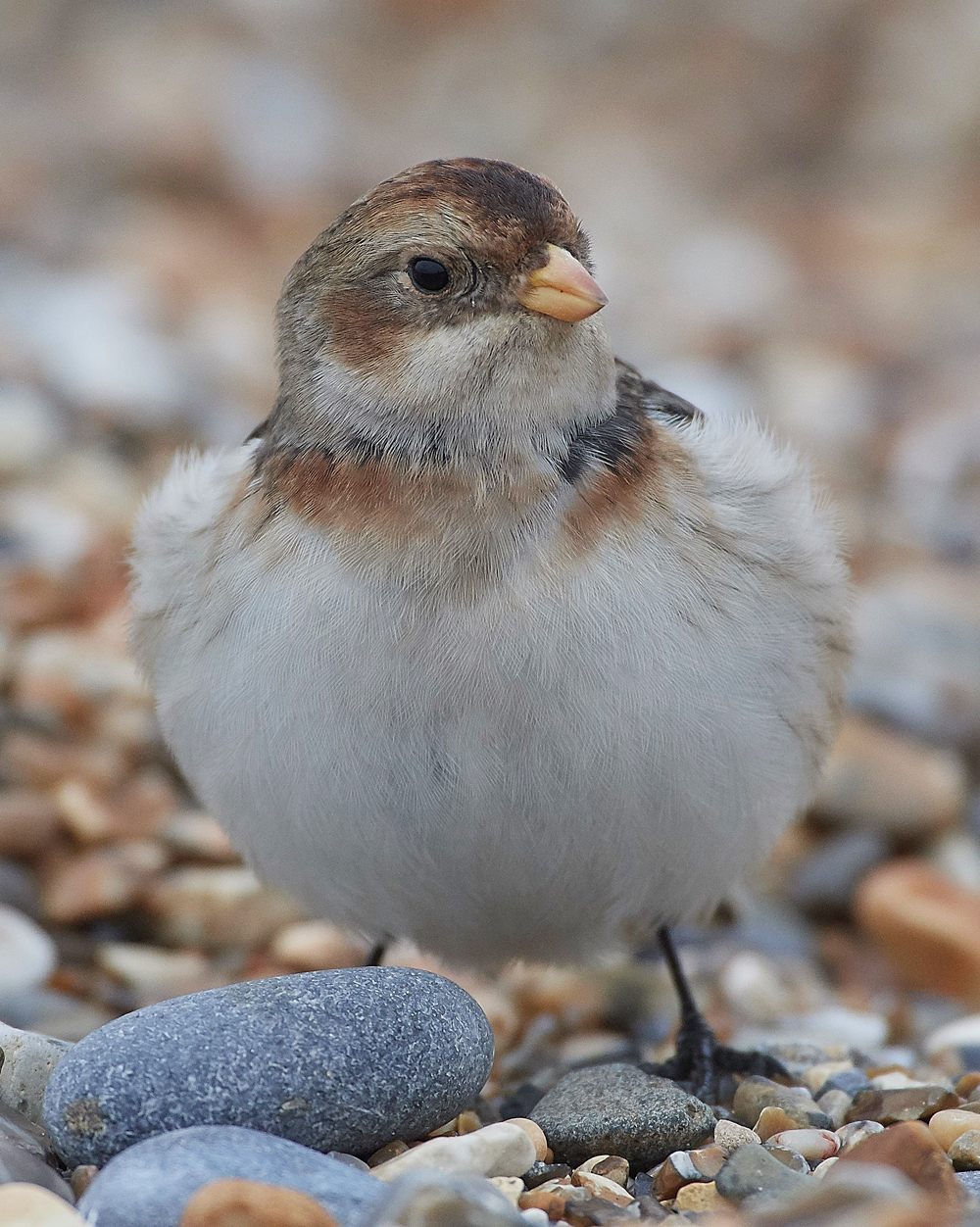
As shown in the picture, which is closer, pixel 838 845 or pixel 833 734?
pixel 833 734

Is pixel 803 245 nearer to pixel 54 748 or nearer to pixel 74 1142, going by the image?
pixel 54 748

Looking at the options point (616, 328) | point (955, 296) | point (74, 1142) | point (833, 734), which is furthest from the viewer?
point (955, 296)

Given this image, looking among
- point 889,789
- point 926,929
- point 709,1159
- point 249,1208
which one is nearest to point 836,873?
point 889,789

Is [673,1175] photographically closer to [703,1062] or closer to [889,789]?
[703,1062]

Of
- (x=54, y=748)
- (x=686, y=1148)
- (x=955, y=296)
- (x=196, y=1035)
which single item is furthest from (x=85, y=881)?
(x=955, y=296)

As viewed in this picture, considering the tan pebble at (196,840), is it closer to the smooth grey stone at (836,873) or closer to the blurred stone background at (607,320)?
the blurred stone background at (607,320)

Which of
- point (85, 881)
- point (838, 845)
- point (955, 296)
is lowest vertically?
point (85, 881)
